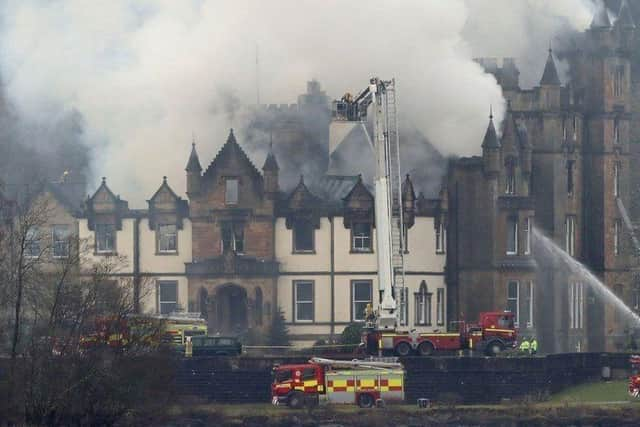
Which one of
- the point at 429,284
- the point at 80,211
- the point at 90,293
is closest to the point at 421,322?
the point at 429,284

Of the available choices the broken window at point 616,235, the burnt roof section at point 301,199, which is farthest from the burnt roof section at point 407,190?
the broken window at point 616,235

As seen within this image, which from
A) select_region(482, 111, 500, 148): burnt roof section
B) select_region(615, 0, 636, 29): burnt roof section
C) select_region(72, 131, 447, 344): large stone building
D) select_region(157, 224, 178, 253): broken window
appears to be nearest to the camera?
select_region(482, 111, 500, 148): burnt roof section

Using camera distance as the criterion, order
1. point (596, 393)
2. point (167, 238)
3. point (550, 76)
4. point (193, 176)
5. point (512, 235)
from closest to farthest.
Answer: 1. point (596, 393)
2. point (193, 176)
3. point (512, 235)
4. point (167, 238)
5. point (550, 76)

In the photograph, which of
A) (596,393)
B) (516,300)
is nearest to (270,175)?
(516,300)

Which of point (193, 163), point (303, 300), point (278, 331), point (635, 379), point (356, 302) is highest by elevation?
point (193, 163)

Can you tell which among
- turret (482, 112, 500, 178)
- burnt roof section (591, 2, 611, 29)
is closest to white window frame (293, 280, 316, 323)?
turret (482, 112, 500, 178)

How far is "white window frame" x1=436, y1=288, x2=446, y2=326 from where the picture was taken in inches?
4958

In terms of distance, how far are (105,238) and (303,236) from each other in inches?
384

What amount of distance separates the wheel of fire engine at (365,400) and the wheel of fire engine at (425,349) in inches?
225

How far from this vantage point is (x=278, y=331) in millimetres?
123375

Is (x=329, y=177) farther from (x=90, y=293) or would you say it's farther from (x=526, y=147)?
(x=90, y=293)

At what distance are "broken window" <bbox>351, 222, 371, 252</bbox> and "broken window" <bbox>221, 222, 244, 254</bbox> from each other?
17.8 ft

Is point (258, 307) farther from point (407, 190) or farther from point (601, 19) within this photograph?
point (601, 19)

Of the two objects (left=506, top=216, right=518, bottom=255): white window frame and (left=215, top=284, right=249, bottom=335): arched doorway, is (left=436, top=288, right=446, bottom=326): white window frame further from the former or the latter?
(left=215, top=284, right=249, bottom=335): arched doorway
